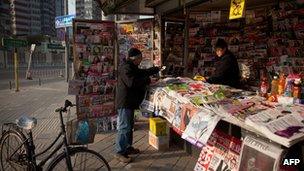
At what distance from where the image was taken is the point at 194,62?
9.58 metres

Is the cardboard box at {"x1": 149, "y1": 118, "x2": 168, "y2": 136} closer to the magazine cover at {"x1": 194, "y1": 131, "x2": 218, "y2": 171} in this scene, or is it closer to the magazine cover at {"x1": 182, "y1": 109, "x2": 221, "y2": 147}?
the magazine cover at {"x1": 194, "y1": 131, "x2": 218, "y2": 171}

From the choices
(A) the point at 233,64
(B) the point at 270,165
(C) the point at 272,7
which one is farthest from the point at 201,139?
(C) the point at 272,7

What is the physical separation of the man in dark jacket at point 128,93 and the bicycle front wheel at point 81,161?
1477 mm

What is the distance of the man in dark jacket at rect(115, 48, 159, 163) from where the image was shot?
19.4 ft

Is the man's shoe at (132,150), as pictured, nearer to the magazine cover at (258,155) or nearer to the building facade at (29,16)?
the magazine cover at (258,155)

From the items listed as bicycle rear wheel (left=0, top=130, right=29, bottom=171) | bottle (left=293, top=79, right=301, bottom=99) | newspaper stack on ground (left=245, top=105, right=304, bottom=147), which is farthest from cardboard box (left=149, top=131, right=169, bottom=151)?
newspaper stack on ground (left=245, top=105, right=304, bottom=147)

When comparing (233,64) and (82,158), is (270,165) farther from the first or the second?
(233,64)

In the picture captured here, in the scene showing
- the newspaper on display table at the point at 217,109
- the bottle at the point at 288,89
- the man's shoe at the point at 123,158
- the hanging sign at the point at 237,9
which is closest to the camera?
the newspaper on display table at the point at 217,109

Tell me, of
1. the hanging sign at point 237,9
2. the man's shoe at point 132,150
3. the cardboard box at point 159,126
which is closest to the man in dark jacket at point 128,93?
the man's shoe at point 132,150

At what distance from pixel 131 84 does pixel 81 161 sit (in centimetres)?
172

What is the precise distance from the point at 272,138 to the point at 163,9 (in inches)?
245

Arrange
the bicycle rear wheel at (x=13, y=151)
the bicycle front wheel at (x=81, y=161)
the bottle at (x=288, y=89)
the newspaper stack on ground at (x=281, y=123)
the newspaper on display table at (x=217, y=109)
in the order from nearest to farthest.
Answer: the newspaper stack on ground at (x=281, y=123)
the newspaper on display table at (x=217, y=109)
the bicycle front wheel at (x=81, y=161)
the bottle at (x=288, y=89)
the bicycle rear wheel at (x=13, y=151)

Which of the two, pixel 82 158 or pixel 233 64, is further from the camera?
pixel 233 64

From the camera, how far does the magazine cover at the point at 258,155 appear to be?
3.54m
